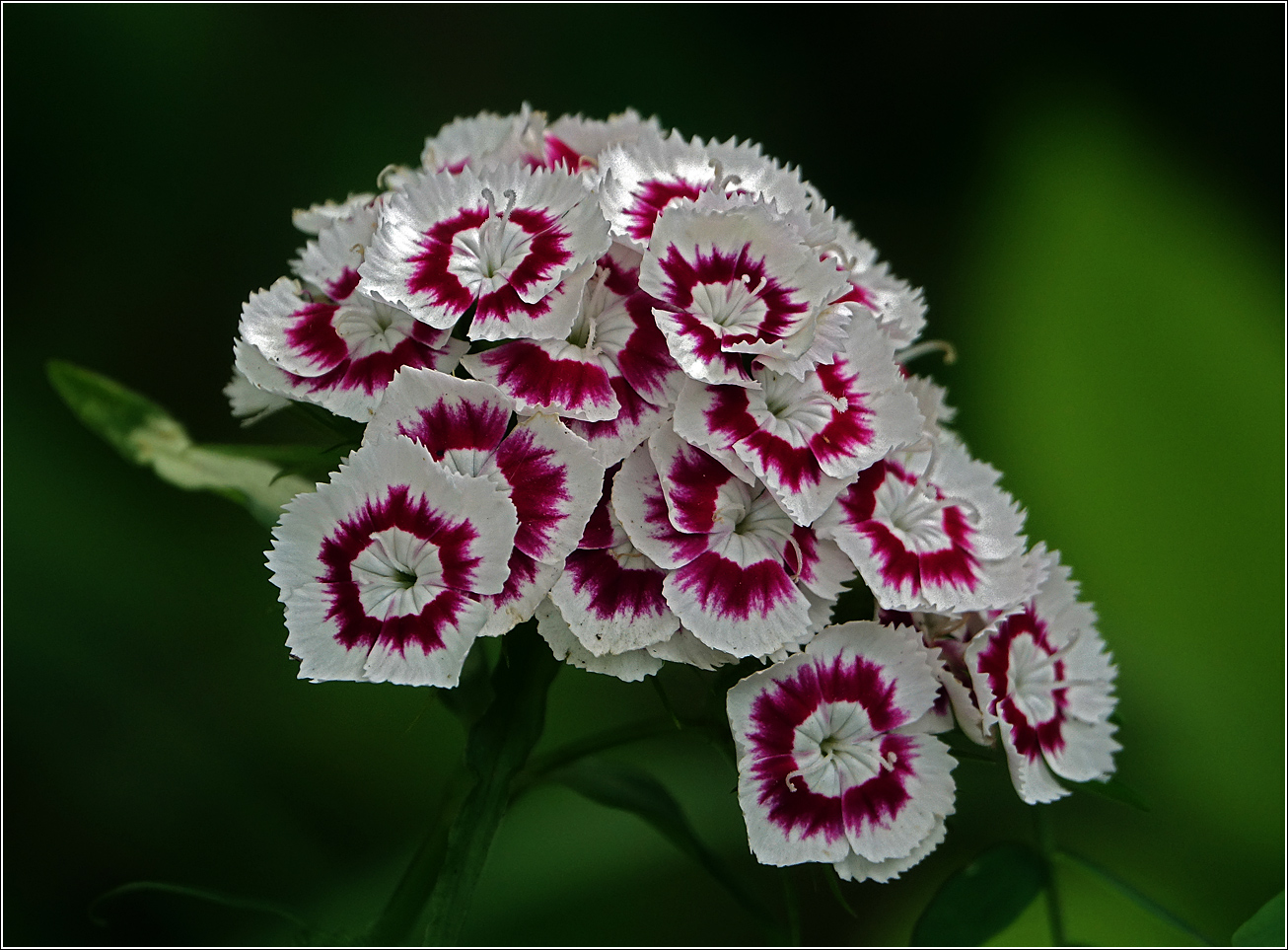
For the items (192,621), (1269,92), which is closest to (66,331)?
(192,621)

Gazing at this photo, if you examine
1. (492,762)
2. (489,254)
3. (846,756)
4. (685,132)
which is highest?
(685,132)

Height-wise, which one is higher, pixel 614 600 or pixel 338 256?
pixel 338 256

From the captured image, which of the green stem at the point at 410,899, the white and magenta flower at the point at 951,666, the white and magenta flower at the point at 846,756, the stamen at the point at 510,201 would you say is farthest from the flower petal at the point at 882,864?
the stamen at the point at 510,201

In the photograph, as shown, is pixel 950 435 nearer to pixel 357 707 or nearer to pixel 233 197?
pixel 357 707

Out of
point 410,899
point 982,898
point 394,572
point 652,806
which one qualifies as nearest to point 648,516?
point 394,572

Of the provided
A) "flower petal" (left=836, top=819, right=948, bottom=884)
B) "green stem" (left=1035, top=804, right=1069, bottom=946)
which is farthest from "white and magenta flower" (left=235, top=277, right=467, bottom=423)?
"green stem" (left=1035, top=804, right=1069, bottom=946)

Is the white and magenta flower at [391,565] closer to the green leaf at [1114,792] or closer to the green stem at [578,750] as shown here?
the green stem at [578,750]

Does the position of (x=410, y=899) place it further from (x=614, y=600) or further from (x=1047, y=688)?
(x=1047, y=688)
